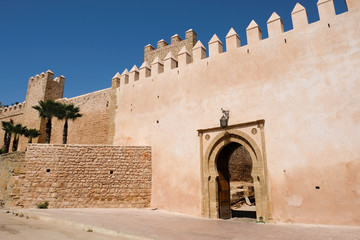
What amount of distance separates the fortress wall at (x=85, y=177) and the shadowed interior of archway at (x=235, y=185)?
3.07 m

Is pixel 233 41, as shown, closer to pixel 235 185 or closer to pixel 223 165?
pixel 223 165

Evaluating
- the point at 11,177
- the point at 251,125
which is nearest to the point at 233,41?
the point at 251,125

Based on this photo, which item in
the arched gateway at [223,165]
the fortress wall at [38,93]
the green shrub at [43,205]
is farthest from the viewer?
the fortress wall at [38,93]

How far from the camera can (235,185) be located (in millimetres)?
15586

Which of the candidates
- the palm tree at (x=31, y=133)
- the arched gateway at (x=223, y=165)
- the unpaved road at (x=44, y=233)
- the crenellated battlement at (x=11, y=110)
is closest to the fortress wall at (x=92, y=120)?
the palm tree at (x=31, y=133)

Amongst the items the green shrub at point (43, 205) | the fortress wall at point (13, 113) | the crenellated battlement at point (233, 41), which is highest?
the fortress wall at point (13, 113)

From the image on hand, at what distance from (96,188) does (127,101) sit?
436 centimetres

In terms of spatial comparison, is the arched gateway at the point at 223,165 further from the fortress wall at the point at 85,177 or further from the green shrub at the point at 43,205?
the green shrub at the point at 43,205

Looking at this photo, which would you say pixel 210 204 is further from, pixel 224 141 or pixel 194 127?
pixel 194 127

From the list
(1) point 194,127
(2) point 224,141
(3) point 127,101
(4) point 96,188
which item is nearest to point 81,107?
(3) point 127,101

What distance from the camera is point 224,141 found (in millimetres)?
8578

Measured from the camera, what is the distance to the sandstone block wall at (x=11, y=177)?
908 cm

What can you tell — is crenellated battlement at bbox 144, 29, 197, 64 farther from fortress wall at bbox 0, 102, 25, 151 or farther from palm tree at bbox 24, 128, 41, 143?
fortress wall at bbox 0, 102, 25, 151

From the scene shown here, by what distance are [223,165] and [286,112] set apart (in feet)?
9.76
